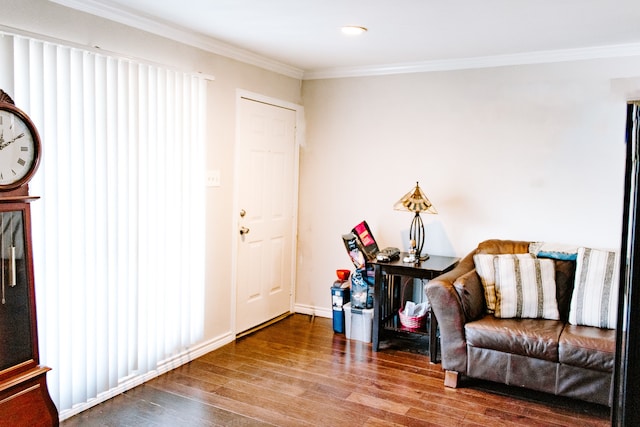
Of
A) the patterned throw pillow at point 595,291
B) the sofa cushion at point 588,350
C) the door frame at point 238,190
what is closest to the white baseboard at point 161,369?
the door frame at point 238,190

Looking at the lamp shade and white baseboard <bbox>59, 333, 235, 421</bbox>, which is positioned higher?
the lamp shade

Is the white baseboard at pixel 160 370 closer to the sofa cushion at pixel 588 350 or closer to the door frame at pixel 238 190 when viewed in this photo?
the door frame at pixel 238 190

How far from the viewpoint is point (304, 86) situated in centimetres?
483

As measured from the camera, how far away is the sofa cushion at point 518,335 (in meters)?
3.04

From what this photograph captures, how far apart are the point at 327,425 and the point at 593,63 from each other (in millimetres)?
3107

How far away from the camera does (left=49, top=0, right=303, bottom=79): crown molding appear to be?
9.22 ft

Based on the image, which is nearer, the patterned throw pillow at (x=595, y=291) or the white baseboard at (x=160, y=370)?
the white baseboard at (x=160, y=370)

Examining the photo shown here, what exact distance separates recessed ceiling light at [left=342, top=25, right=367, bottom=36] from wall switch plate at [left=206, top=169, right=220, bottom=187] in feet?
4.45

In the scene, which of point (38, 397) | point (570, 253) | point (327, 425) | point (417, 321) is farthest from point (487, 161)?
point (38, 397)

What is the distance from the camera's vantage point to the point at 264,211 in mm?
4434

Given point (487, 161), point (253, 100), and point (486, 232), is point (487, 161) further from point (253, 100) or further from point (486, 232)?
point (253, 100)

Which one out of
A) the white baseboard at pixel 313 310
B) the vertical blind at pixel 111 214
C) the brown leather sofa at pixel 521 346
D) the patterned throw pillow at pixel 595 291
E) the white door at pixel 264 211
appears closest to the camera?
the vertical blind at pixel 111 214

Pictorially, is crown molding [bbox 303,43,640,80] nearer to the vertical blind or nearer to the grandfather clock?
the vertical blind

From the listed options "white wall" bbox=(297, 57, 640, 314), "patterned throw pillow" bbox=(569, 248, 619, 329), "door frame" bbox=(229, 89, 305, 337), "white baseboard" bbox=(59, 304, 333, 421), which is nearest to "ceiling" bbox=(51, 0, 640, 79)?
"white wall" bbox=(297, 57, 640, 314)
